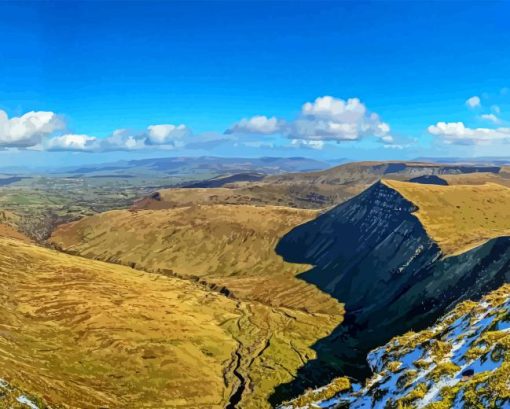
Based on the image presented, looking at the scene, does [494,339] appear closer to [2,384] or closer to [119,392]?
[2,384]

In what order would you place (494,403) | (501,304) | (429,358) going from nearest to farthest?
(494,403) → (429,358) → (501,304)

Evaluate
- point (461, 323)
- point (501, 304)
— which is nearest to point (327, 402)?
point (461, 323)

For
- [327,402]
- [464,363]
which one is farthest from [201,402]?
[464,363]

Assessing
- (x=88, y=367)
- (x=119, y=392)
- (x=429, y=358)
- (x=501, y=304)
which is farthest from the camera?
(x=88, y=367)

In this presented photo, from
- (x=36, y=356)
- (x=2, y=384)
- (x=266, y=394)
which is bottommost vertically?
(x=266, y=394)

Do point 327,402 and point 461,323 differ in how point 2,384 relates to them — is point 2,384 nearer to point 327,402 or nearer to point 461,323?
point 327,402

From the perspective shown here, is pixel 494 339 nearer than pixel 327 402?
Yes

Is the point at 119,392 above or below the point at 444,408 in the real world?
below
